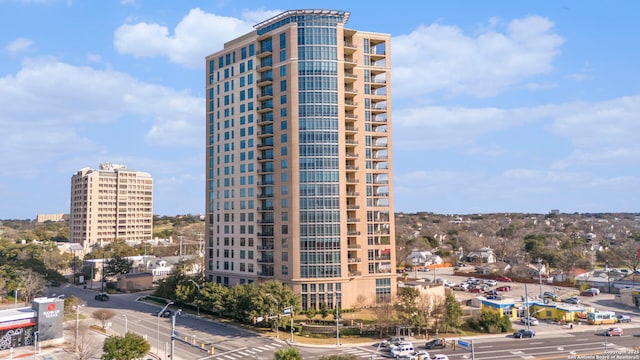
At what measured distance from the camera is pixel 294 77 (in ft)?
281

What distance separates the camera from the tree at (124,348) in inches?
2053

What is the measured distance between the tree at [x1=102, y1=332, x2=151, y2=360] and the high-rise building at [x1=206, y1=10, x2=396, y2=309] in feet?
103

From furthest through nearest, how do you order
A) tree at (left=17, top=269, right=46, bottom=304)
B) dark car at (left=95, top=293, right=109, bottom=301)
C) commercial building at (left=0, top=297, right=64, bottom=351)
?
dark car at (left=95, top=293, right=109, bottom=301) → tree at (left=17, top=269, right=46, bottom=304) → commercial building at (left=0, top=297, right=64, bottom=351)

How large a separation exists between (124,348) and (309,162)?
42.7 metres

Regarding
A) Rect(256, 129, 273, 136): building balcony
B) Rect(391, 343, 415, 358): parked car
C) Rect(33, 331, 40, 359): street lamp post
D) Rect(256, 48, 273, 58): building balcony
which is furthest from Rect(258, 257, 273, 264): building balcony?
Rect(256, 48, 273, 58): building balcony

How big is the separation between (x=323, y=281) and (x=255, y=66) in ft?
138

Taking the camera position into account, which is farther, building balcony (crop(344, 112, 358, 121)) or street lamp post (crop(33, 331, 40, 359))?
building balcony (crop(344, 112, 358, 121))

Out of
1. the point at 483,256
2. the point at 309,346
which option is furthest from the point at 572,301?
the point at 483,256

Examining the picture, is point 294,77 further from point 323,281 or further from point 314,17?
point 323,281

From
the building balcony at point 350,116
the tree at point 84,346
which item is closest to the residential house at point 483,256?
the building balcony at point 350,116

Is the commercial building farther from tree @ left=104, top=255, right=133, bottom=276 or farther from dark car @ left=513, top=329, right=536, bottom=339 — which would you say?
dark car @ left=513, top=329, right=536, bottom=339

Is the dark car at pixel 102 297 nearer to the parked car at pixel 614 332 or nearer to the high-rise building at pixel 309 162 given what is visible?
the high-rise building at pixel 309 162

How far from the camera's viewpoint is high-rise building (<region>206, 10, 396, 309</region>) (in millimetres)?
83562

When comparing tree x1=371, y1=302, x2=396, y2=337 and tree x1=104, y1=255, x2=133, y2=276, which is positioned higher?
tree x1=104, y1=255, x2=133, y2=276
